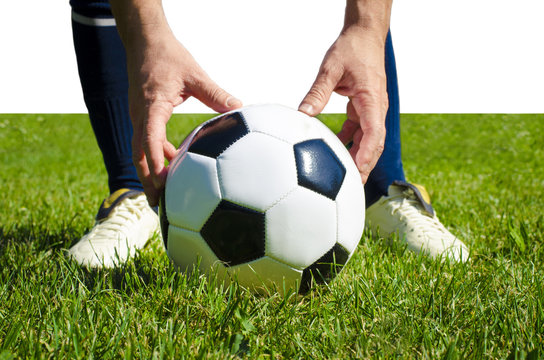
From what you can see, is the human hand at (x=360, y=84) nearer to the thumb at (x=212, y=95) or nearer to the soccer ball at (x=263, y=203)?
the soccer ball at (x=263, y=203)

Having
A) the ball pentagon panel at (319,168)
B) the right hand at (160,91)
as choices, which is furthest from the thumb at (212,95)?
the ball pentagon panel at (319,168)

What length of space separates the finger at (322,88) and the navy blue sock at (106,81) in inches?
62.9

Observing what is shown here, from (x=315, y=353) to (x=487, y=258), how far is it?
1.46 metres

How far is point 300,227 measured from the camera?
6.12 feet

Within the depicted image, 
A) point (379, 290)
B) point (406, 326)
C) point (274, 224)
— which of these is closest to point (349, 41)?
point (274, 224)

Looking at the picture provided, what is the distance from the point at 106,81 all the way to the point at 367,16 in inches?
70.1

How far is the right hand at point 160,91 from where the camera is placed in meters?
2.02

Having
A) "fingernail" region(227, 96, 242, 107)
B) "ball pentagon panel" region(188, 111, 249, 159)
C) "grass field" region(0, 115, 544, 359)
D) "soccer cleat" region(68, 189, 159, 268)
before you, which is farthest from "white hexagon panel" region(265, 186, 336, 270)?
"soccer cleat" region(68, 189, 159, 268)

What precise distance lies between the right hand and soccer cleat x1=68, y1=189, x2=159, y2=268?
0.74 m

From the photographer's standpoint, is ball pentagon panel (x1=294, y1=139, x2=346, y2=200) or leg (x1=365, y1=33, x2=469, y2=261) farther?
leg (x1=365, y1=33, x2=469, y2=261)

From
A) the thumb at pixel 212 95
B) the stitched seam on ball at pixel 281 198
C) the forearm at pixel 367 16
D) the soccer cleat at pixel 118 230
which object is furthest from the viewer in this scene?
the soccer cleat at pixel 118 230

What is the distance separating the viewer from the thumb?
2.05 meters

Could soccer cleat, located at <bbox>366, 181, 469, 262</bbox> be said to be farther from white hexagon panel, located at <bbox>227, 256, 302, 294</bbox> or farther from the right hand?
the right hand

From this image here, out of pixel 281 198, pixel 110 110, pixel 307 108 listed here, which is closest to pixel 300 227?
pixel 281 198
